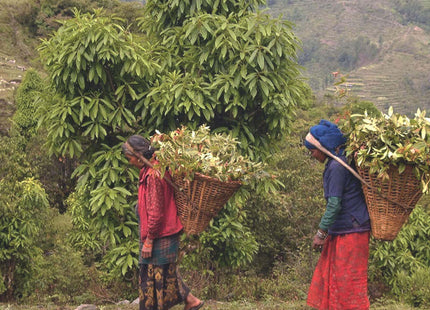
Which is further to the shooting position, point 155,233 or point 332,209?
point 155,233

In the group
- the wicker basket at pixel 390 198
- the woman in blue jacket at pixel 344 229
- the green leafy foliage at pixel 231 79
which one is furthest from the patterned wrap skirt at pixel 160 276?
the green leafy foliage at pixel 231 79

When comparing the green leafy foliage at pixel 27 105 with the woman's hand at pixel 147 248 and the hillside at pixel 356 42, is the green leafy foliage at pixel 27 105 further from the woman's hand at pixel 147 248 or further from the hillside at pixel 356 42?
the hillside at pixel 356 42

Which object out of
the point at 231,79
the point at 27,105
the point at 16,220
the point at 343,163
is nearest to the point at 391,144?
the point at 343,163

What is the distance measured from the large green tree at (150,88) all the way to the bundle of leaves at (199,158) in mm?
1387

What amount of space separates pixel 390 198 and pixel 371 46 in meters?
108

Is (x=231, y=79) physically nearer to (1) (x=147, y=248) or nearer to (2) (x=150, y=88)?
(2) (x=150, y=88)

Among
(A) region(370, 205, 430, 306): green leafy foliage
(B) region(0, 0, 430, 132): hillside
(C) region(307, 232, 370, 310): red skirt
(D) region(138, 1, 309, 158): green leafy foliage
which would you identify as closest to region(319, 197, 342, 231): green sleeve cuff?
(C) region(307, 232, 370, 310): red skirt

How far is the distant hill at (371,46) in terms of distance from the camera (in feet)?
289

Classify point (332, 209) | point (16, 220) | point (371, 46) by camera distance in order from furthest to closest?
point (371, 46) < point (16, 220) < point (332, 209)

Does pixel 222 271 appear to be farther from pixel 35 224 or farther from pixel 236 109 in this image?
pixel 236 109

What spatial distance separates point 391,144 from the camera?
3.55 m

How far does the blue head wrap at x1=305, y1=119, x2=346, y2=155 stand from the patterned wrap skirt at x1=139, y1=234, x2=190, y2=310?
1435 millimetres

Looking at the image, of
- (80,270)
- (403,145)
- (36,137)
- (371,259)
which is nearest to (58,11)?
(36,137)

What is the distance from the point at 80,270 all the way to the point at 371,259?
21.3 ft
